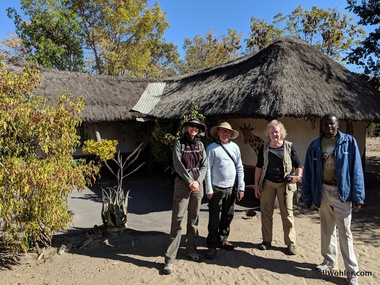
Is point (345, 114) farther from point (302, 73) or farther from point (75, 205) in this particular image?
point (75, 205)

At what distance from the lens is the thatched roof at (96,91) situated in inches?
421

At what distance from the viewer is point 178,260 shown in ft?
Result: 12.5

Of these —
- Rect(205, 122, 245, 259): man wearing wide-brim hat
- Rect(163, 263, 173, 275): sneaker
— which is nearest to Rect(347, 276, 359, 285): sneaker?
Rect(205, 122, 245, 259): man wearing wide-brim hat

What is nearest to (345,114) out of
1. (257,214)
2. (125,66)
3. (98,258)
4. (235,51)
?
(257,214)

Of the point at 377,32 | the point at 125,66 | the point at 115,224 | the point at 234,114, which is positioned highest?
the point at 125,66

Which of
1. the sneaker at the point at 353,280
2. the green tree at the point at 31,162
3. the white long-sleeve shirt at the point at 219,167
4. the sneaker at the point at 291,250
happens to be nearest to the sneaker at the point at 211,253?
the white long-sleeve shirt at the point at 219,167

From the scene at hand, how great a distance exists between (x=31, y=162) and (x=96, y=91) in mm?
8555

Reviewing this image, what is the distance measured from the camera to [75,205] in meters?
7.08

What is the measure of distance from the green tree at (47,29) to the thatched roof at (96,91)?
642 cm

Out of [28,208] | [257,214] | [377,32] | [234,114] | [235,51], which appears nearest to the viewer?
[28,208]

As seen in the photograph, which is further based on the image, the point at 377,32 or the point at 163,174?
the point at 163,174

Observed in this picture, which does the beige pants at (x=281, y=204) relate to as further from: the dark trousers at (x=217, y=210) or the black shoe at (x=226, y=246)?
the black shoe at (x=226, y=246)

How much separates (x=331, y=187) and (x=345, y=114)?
4.16 metres

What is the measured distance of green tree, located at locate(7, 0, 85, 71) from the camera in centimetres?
1683
